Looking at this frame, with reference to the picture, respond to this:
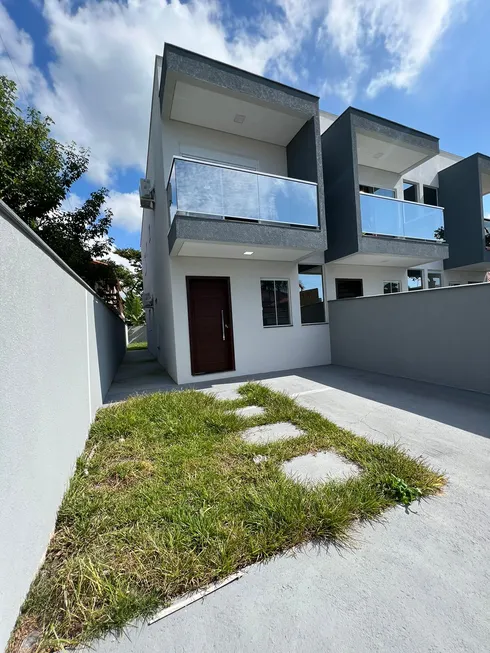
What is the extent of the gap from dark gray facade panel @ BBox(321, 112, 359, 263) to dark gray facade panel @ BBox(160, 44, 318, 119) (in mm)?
1046

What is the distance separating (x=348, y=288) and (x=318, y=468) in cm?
664

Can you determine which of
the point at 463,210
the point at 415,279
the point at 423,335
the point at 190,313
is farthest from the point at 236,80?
the point at 463,210

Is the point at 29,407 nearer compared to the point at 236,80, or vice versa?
the point at 29,407

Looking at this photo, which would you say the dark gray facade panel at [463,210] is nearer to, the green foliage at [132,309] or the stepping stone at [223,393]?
the stepping stone at [223,393]

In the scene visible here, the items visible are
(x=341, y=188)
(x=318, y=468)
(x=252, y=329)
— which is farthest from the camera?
(x=341, y=188)

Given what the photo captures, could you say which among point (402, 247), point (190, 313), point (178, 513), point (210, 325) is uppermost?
point (402, 247)

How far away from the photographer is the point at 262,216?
222 inches

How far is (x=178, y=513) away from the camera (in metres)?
1.81

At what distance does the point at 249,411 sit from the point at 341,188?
20.2 ft

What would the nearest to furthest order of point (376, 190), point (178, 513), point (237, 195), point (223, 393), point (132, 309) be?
point (178, 513) < point (223, 393) < point (237, 195) < point (376, 190) < point (132, 309)

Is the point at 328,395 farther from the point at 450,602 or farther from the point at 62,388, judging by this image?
the point at 62,388

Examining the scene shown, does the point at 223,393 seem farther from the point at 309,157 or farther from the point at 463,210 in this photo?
the point at 463,210

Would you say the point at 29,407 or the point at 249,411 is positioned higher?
the point at 29,407

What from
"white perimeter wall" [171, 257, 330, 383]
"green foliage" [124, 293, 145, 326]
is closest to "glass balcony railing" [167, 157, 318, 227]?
"white perimeter wall" [171, 257, 330, 383]
